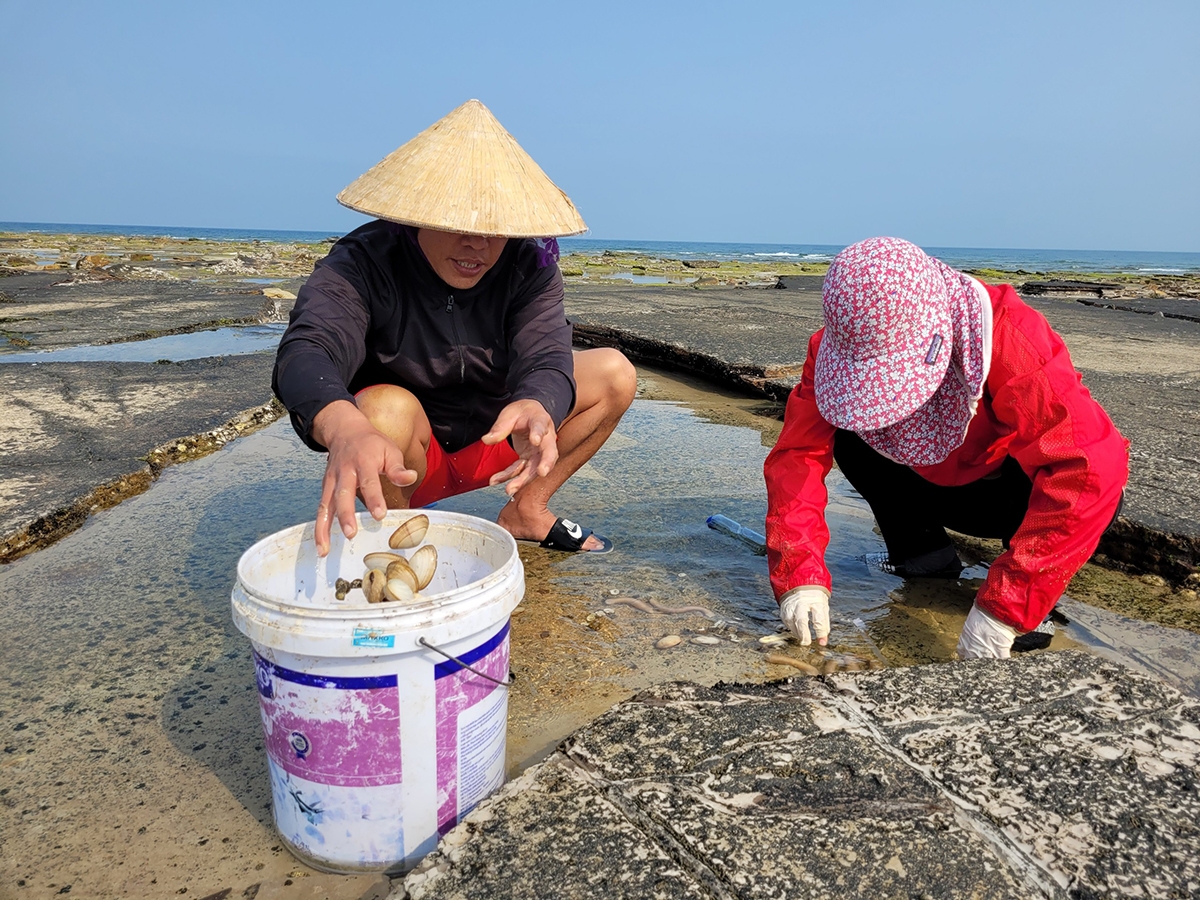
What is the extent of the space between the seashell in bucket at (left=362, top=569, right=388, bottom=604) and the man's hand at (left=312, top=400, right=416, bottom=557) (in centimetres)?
10

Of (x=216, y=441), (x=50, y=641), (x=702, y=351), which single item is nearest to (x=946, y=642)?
(x=50, y=641)

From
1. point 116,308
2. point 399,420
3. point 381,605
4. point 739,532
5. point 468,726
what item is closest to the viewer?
point 381,605

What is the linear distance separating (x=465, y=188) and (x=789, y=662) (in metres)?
1.44

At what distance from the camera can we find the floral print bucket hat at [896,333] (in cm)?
185

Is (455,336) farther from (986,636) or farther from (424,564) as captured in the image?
(986,636)

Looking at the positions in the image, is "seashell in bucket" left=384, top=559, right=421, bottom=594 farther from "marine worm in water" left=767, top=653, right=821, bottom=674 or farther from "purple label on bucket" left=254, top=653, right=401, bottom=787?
"marine worm in water" left=767, top=653, right=821, bottom=674

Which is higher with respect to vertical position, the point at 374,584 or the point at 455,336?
the point at 455,336

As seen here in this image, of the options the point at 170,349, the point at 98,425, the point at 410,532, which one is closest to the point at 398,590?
the point at 410,532

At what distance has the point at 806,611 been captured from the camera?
2104mm

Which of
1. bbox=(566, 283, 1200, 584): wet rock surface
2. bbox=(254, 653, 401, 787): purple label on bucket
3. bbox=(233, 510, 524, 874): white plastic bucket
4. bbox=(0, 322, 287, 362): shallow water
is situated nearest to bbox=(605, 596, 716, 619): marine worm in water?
bbox=(233, 510, 524, 874): white plastic bucket

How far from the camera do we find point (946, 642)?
2.25 m

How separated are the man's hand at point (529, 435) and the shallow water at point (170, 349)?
181 inches

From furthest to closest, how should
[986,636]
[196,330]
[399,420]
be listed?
1. [196,330]
2. [399,420]
3. [986,636]

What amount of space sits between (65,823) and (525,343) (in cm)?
155
